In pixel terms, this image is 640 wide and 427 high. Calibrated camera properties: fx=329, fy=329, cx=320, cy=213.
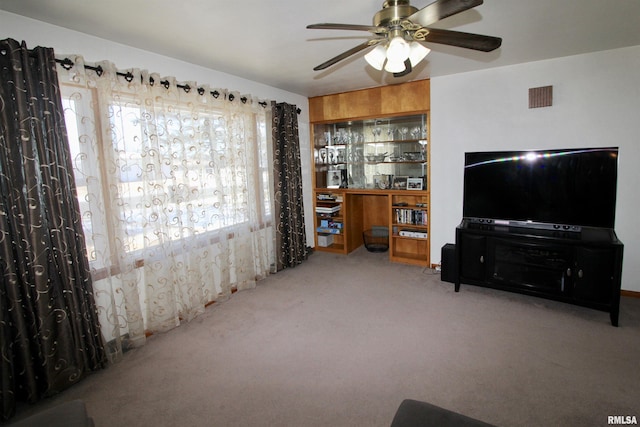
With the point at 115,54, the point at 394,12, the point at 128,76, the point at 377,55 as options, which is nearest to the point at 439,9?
the point at 394,12

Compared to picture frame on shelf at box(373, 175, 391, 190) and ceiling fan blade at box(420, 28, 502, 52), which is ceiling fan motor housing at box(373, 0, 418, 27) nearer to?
ceiling fan blade at box(420, 28, 502, 52)

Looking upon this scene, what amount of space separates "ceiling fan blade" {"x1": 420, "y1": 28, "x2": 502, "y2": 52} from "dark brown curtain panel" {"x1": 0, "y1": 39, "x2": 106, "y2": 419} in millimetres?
2311

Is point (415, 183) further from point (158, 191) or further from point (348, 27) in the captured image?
point (158, 191)

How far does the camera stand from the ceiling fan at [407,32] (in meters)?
1.51

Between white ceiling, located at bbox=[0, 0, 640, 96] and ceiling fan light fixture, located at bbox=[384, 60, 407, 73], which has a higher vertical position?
white ceiling, located at bbox=[0, 0, 640, 96]

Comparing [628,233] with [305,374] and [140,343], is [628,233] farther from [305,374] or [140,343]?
[140,343]

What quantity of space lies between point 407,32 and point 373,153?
2.94 metres

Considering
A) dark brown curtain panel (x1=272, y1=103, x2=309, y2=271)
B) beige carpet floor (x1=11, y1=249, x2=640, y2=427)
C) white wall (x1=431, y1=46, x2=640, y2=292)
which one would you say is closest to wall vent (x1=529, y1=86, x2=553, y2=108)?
white wall (x1=431, y1=46, x2=640, y2=292)

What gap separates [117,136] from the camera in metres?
2.51

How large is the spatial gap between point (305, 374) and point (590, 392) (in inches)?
69.0

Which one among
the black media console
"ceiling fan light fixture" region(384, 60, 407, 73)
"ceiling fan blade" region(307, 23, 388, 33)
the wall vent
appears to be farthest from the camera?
the wall vent

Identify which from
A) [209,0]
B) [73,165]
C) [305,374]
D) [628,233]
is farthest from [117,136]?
[628,233]

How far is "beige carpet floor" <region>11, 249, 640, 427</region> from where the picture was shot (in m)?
1.92

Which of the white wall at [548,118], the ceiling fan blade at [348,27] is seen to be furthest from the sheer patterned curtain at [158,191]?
the white wall at [548,118]
